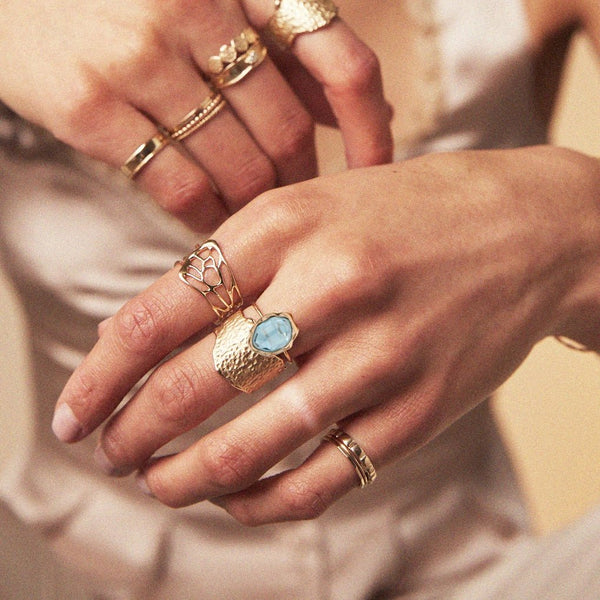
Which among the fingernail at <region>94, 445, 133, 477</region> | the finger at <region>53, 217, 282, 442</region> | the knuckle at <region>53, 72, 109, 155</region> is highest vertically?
the knuckle at <region>53, 72, 109, 155</region>

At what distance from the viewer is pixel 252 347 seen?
0.51 m

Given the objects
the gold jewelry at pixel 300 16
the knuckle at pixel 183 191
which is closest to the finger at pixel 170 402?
the knuckle at pixel 183 191

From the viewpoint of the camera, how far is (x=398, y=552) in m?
0.85

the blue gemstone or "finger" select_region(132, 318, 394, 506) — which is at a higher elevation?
the blue gemstone

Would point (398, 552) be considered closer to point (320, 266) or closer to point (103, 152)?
point (320, 266)

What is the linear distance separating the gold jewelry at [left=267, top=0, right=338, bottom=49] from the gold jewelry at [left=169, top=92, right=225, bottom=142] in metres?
0.09

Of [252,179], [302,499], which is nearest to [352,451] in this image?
[302,499]

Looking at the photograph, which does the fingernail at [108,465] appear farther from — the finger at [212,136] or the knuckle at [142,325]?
the finger at [212,136]

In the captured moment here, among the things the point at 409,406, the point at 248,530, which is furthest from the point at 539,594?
the point at 248,530

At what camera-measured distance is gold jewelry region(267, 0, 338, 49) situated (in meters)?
0.58

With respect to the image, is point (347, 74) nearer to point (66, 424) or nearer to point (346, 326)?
point (346, 326)

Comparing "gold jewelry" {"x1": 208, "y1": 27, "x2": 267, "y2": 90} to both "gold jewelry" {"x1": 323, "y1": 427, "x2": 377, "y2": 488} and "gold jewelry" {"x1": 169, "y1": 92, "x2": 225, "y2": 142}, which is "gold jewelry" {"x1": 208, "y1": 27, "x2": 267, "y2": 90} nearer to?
"gold jewelry" {"x1": 169, "y1": 92, "x2": 225, "y2": 142}

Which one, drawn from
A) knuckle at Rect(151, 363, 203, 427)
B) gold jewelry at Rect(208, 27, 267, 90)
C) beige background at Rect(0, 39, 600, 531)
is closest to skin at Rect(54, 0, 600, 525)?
knuckle at Rect(151, 363, 203, 427)

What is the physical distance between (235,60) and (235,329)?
0.80 ft
